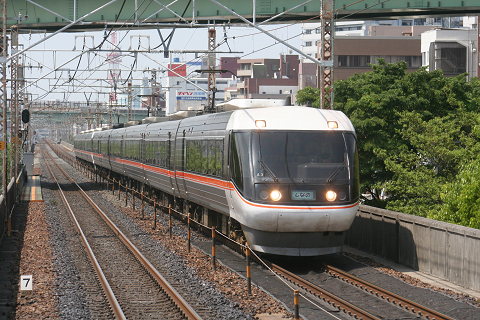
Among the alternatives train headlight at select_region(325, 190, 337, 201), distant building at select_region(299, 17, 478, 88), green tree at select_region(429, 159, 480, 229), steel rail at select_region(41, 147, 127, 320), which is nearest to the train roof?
train headlight at select_region(325, 190, 337, 201)

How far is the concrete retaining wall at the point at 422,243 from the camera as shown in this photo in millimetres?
10766

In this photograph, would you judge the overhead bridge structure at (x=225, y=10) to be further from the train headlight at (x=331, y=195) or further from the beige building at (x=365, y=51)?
the beige building at (x=365, y=51)

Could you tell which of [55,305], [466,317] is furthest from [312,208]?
[55,305]

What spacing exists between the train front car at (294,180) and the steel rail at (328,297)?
0.55m

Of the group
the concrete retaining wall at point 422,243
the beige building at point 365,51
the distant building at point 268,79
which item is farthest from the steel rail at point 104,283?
the distant building at point 268,79

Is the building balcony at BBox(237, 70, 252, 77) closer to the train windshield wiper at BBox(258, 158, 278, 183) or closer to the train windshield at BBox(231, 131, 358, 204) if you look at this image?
the train windshield at BBox(231, 131, 358, 204)

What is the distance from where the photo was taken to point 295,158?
1179cm

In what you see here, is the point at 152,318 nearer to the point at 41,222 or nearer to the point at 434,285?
the point at 434,285

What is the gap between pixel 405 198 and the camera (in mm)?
19422

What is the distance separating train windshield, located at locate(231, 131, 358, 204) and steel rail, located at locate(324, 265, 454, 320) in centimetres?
163

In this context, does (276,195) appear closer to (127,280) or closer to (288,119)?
(288,119)

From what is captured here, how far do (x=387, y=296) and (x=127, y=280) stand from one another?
4.82 meters

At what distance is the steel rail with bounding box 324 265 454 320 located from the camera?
8.80 metres

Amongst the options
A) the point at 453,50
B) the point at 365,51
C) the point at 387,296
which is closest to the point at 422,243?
the point at 387,296
